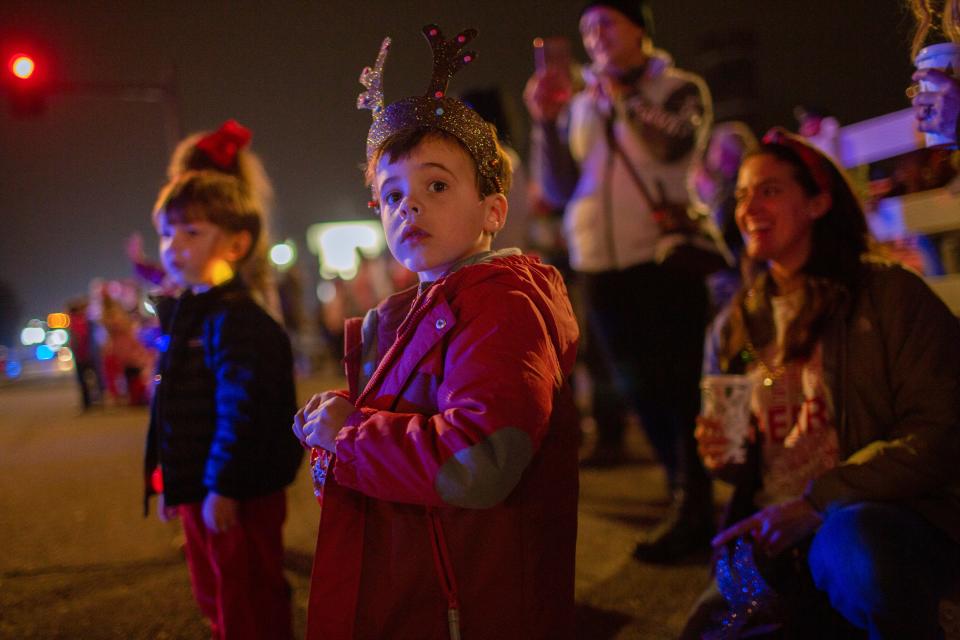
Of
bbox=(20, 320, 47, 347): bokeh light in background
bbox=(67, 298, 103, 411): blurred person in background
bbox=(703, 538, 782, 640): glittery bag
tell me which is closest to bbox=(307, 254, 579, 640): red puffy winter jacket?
bbox=(703, 538, 782, 640): glittery bag

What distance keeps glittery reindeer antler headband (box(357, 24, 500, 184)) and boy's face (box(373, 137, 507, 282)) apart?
0.04m

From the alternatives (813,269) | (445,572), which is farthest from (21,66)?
(445,572)

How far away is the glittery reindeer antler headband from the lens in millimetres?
1535

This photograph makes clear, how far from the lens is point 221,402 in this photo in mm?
2355

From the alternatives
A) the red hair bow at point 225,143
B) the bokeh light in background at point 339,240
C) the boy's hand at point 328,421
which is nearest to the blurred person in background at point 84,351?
the red hair bow at point 225,143

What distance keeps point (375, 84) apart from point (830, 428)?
62.8 inches

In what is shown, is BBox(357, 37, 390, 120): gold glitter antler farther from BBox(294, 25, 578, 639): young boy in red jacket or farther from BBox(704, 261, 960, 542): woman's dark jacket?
BBox(704, 261, 960, 542): woman's dark jacket

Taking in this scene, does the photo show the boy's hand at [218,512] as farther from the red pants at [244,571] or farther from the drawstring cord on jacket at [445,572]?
the drawstring cord on jacket at [445,572]

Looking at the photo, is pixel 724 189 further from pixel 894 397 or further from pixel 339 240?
pixel 339 240

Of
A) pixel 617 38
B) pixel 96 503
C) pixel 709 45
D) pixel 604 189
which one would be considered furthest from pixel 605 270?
pixel 709 45

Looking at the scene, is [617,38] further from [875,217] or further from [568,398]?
[568,398]

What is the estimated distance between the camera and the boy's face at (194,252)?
100 inches

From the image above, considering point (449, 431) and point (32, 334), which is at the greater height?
point (32, 334)

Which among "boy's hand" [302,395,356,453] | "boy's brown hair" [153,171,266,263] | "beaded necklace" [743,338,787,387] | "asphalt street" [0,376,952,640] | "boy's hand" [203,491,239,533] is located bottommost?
"asphalt street" [0,376,952,640]
